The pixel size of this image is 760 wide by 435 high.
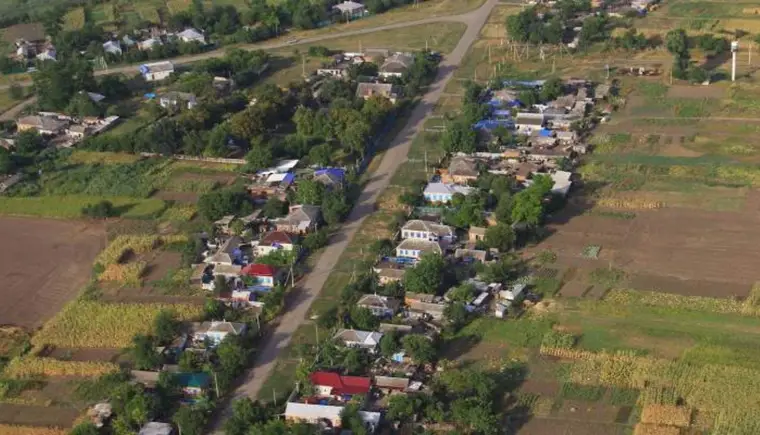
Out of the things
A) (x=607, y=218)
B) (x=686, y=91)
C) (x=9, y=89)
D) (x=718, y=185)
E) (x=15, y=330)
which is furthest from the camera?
(x=9, y=89)

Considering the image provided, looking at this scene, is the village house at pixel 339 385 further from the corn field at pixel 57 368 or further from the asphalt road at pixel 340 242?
the corn field at pixel 57 368

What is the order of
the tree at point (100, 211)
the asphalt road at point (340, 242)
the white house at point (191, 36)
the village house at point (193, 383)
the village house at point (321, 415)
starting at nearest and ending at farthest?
the village house at point (321, 415), the village house at point (193, 383), the asphalt road at point (340, 242), the tree at point (100, 211), the white house at point (191, 36)

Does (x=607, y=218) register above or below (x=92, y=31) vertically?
below

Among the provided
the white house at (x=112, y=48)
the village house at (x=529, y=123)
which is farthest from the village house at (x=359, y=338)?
the white house at (x=112, y=48)

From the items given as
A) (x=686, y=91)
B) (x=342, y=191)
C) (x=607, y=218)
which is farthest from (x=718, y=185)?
(x=342, y=191)

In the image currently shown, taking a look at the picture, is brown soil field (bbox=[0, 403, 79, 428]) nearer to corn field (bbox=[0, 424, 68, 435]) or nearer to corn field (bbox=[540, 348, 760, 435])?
corn field (bbox=[0, 424, 68, 435])

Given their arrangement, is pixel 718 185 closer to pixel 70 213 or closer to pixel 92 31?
pixel 70 213
